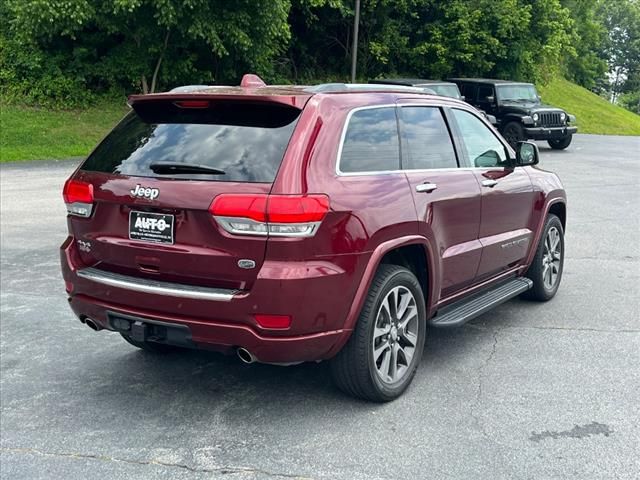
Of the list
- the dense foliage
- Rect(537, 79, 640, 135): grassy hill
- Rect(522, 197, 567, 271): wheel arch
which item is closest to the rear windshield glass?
Rect(522, 197, 567, 271): wheel arch

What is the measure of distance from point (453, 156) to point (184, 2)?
674 inches

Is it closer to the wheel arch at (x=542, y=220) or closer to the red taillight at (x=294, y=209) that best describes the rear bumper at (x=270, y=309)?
the red taillight at (x=294, y=209)

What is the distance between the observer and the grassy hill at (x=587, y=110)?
34094 mm

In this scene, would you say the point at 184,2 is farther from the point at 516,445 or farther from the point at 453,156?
the point at 516,445

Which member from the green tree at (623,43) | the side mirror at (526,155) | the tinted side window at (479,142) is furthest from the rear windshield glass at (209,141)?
the green tree at (623,43)

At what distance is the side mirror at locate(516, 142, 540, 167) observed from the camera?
5.52m

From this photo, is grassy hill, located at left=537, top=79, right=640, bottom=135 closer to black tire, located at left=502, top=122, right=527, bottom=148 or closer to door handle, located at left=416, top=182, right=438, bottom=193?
black tire, located at left=502, top=122, right=527, bottom=148

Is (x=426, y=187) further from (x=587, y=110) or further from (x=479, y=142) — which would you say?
(x=587, y=110)

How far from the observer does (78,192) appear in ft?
13.3

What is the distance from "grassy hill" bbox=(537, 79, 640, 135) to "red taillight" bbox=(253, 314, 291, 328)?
3189 centimetres

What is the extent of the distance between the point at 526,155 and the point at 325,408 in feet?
9.11

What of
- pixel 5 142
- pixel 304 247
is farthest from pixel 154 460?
pixel 5 142

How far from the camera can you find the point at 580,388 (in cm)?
427

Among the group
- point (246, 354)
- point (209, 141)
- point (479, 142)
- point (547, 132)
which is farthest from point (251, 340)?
point (547, 132)
